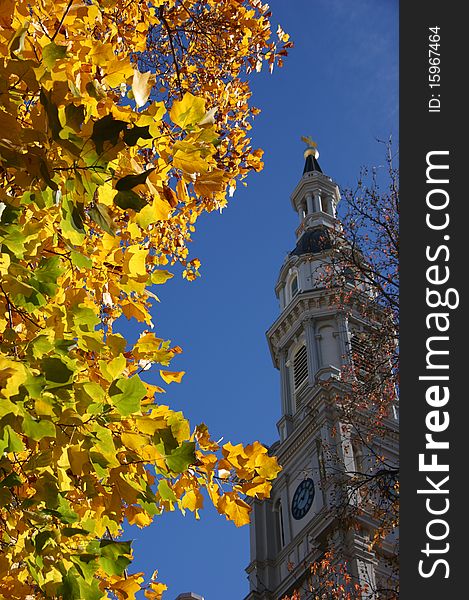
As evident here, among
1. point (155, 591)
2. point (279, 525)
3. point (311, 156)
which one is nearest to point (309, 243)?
point (311, 156)

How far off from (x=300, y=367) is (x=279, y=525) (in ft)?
29.0

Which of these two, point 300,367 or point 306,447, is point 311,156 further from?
point 306,447

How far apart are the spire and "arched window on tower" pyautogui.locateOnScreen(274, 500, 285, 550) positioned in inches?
1087

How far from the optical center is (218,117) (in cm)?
834

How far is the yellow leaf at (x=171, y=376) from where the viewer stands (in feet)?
11.9

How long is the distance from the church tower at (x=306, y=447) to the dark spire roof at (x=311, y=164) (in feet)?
29.2

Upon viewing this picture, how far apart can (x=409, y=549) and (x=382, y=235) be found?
829cm

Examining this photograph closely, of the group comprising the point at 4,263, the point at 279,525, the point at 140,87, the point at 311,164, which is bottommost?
the point at 4,263

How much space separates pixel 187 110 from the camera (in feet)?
9.04

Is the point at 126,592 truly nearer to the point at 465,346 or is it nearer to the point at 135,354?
the point at 135,354

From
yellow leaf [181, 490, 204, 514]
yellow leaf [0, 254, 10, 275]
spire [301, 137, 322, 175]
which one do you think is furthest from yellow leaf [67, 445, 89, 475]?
spire [301, 137, 322, 175]

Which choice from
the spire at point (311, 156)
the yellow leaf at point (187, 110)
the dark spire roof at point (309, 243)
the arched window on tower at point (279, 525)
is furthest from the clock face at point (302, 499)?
the yellow leaf at point (187, 110)

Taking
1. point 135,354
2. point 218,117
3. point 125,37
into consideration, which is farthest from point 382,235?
point 135,354

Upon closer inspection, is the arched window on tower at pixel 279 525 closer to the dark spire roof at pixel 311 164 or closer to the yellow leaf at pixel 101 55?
the dark spire roof at pixel 311 164
